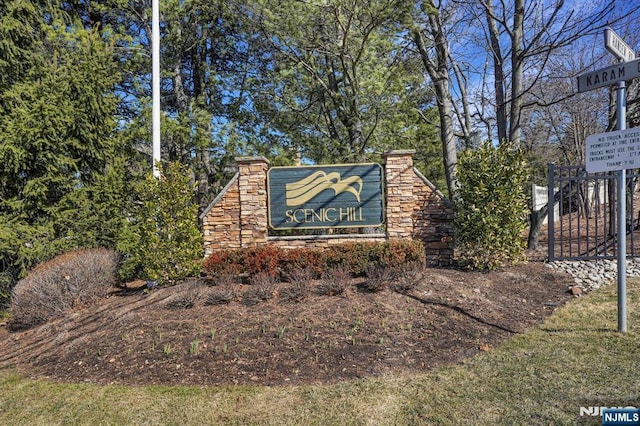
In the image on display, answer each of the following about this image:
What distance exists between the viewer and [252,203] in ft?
24.0

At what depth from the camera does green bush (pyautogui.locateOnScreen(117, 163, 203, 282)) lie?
6.09 metres

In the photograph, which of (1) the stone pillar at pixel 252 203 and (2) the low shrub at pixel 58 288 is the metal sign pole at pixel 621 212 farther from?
→ (2) the low shrub at pixel 58 288

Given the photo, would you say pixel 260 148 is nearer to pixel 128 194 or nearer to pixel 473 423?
pixel 128 194

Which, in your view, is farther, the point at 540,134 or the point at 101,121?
the point at 540,134

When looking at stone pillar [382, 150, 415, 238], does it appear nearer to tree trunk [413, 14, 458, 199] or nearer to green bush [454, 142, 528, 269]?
green bush [454, 142, 528, 269]

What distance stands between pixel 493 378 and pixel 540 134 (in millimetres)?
18865

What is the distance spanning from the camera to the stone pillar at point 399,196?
23.6 feet

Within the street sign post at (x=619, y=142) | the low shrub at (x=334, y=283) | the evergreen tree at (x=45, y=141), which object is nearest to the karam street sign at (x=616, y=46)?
the street sign post at (x=619, y=142)

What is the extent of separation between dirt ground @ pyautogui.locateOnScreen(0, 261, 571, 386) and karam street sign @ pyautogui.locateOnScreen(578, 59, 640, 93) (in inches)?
109

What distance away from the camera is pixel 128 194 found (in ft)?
24.9

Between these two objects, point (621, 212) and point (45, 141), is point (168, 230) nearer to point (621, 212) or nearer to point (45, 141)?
point (45, 141)

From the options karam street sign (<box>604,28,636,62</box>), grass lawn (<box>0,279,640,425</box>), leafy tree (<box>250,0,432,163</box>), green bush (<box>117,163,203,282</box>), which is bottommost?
grass lawn (<box>0,279,640,425</box>)

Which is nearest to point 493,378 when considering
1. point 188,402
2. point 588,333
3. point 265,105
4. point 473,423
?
point 473,423

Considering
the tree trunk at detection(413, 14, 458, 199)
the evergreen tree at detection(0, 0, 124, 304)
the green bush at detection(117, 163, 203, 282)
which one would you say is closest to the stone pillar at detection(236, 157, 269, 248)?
the green bush at detection(117, 163, 203, 282)
